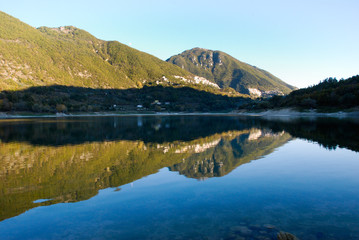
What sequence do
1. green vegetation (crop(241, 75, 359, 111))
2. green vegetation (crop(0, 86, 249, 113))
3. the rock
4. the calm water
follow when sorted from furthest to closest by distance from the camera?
green vegetation (crop(0, 86, 249, 113)) < green vegetation (crop(241, 75, 359, 111)) < the calm water < the rock

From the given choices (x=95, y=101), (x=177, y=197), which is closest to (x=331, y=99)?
(x=177, y=197)

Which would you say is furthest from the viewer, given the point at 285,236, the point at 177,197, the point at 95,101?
the point at 95,101

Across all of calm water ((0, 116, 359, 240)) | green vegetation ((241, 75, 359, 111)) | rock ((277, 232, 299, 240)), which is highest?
green vegetation ((241, 75, 359, 111))

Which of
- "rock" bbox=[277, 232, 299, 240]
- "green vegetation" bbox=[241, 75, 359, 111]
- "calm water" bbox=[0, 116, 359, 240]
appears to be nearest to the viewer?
"rock" bbox=[277, 232, 299, 240]

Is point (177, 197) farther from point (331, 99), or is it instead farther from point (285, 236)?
point (331, 99)

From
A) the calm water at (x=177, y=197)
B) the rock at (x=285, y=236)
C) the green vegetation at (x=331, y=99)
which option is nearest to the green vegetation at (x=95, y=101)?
the green vegetation at (x=331, y=99)

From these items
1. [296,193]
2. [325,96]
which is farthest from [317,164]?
[325,96]

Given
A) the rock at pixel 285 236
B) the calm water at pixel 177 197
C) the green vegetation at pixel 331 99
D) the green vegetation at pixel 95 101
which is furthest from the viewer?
the green vegetation at pixel 95 101

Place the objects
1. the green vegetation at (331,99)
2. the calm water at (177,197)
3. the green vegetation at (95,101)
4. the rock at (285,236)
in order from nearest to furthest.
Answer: the rock at (285,236) → the calm water at (177,197) → the green vegetation at (331,99) → the green vegetation at (95,101)

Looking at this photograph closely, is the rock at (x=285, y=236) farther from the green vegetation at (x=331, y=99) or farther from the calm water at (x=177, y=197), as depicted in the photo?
the green vegetation at (x=331, y=99)

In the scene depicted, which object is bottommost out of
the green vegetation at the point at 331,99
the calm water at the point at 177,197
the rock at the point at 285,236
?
the calm water at the point at 177,197

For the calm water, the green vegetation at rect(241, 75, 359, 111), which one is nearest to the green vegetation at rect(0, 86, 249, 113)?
the green vegetation at rect(241, 75, 359, 111)

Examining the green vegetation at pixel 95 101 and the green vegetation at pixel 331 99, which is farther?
the green vegetation at pixel 95 101

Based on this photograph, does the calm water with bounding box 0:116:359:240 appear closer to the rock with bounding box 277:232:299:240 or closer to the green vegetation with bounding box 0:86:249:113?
the rock with bounding box 277:232:299:240
